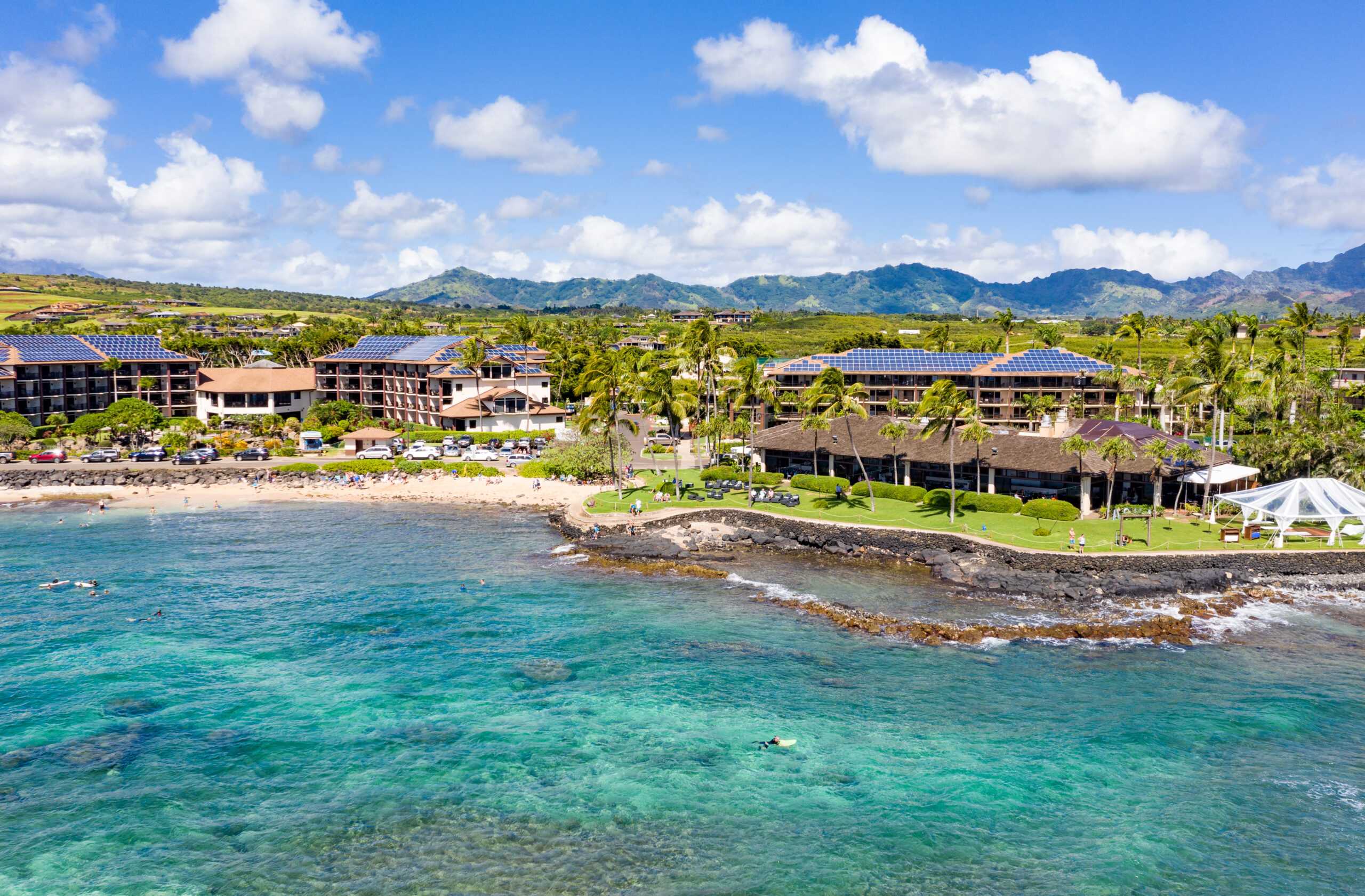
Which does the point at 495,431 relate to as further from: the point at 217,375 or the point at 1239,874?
the point at 1239,874

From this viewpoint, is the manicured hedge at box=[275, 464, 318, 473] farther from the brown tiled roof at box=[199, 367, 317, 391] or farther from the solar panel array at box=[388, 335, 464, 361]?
the brown tiled roof at box=[199, 367, 317, 391]

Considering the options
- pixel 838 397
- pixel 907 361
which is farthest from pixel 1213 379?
pixel 907 361

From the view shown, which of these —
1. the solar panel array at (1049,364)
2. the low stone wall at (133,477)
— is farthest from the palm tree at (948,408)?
the low stone wall at (133,477)

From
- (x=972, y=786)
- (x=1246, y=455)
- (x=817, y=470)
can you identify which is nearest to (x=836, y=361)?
(x=817, y=470)

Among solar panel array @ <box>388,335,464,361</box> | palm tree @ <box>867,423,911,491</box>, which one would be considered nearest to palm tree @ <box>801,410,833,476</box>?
palm tree @ <box>867,423,911,491</box>

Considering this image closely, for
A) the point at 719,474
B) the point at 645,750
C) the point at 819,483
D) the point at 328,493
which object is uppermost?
the point at 719,474

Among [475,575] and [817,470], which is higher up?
[817,470]

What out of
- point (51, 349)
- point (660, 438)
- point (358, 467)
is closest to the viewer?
point (358, 467)

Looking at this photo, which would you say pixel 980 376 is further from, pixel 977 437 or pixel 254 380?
pixel 254 380
